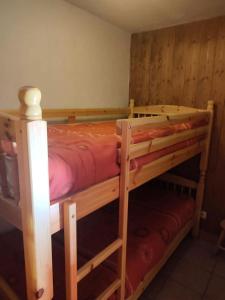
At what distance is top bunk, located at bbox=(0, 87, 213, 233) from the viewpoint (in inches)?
30.0

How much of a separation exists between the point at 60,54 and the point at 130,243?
1.78 m

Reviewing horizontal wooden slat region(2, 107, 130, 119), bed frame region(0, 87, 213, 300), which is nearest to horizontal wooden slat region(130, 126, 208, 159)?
bed frame region(0, 87, 213, 300)

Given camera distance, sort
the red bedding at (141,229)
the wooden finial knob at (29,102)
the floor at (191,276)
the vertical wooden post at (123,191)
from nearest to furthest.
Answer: the wooden finial knob at (29,102), the vertical wooden post at (123,191), the red bedding at (141,229), the floor at (191,276)

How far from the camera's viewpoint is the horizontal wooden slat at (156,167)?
1.35m

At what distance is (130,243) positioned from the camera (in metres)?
1.74

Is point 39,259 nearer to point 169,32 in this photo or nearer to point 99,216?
point 99,216

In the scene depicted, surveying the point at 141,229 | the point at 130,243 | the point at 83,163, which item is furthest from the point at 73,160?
the point at 141,229

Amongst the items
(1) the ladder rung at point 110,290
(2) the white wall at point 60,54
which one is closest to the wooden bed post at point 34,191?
(1) the ladder rung at point 110,290

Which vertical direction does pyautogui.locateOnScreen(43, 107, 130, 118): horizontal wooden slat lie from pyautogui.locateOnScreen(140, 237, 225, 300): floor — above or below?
above

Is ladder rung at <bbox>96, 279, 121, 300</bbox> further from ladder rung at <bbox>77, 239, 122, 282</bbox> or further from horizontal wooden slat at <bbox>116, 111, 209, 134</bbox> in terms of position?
horizontal wooden slat at <bbox>116, 111, 209, 134</bbox>

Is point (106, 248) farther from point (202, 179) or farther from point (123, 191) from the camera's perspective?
point (202, 179)

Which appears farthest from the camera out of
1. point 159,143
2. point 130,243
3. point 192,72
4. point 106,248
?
point 192,72

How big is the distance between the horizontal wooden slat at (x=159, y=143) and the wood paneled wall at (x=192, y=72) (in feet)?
1.91

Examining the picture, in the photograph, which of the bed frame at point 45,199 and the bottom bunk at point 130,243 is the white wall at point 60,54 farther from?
the bed frame at point 45,199
